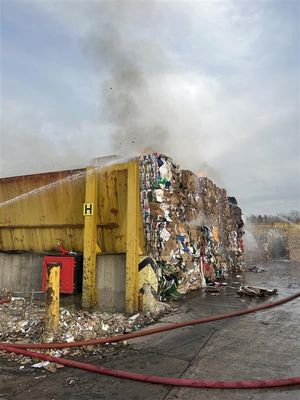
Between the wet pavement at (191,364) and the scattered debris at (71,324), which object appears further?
the scattered debris at (71,324)

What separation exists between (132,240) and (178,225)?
2.19m

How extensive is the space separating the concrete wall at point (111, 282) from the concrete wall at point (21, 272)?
159 cm

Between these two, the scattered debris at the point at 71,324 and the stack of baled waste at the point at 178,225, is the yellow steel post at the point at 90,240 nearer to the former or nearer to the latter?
the scattered debris at the point at 71,324

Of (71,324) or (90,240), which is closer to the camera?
(71,324)

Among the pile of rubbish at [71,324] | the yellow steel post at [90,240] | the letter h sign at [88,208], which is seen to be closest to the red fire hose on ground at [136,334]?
the pile of rubbish at [71,324]

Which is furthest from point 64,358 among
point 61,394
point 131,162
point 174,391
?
point 131,162

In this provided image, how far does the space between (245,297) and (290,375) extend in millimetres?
4221

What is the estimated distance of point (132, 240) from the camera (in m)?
6.30

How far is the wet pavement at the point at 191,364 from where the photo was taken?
10.8 feet

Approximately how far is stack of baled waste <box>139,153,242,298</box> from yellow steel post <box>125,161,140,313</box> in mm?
980

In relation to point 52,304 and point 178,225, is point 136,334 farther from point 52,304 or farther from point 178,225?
point 178,225

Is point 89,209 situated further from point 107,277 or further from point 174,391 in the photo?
point 174,391

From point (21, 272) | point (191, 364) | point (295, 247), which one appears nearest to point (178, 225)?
point (21, 272)

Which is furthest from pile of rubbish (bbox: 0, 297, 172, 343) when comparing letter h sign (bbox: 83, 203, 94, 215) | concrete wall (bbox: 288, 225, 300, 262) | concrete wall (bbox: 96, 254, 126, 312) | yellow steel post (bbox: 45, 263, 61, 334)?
concrete wall (bbox: 288, 225, 300, 262)
